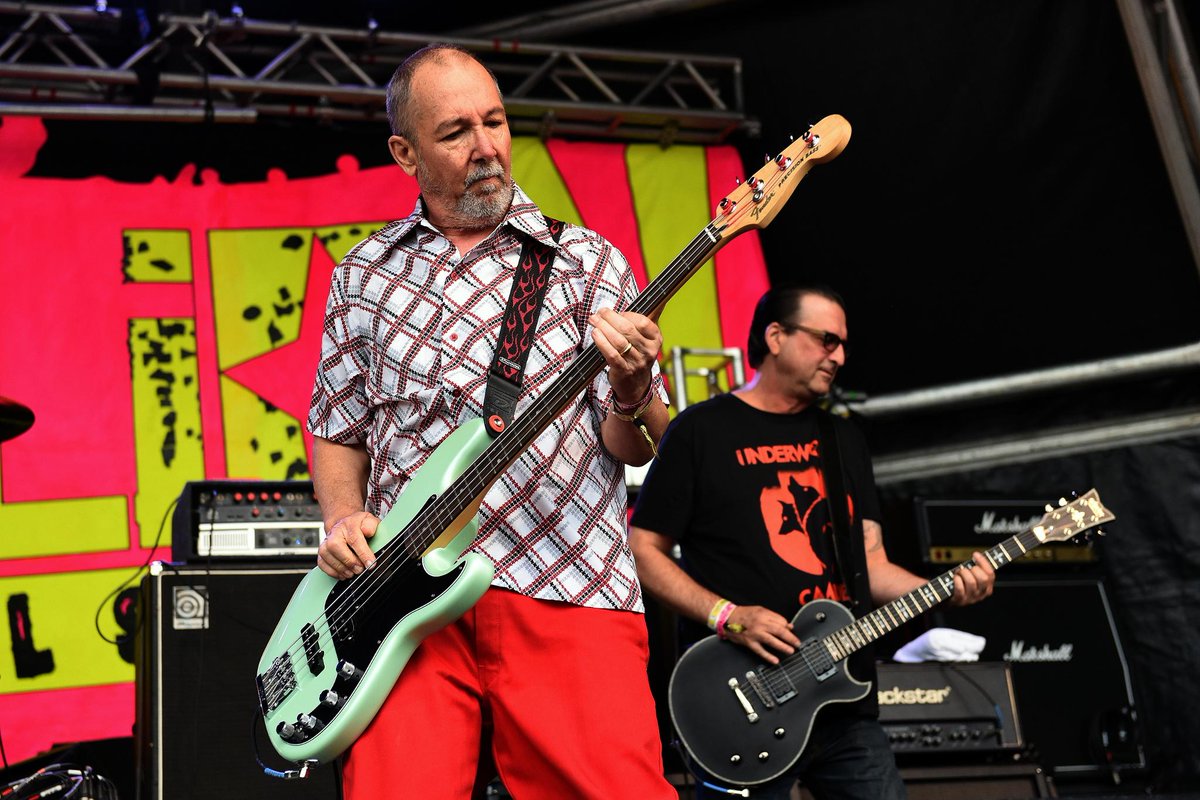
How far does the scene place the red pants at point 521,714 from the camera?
6.78 ft

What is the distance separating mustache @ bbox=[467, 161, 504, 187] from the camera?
7.86 ft

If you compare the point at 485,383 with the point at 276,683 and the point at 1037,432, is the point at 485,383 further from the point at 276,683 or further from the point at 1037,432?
the point at 1037,432

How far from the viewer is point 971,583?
12.6ft

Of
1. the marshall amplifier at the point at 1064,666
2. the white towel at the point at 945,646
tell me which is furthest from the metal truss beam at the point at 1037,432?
the white towel at the point at 945,646

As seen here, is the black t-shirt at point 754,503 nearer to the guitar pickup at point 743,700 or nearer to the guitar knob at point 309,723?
the guitar pickup at point 743,700

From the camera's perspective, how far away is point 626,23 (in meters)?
6.43

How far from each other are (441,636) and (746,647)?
1.65 meters

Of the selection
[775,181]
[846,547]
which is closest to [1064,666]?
[846,547]

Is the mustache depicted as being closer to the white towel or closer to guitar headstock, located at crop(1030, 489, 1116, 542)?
guitar headstock, located at crop(1030, 489, 1116, 542)

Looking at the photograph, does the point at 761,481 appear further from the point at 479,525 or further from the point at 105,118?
the point at 105,118

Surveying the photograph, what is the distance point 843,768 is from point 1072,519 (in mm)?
1116

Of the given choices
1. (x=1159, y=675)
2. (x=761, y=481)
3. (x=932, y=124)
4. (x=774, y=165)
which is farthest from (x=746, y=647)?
(x=932, y=124)

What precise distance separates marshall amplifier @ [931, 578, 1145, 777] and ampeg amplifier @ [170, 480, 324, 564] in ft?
8.09

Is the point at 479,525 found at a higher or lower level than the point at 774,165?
lower
